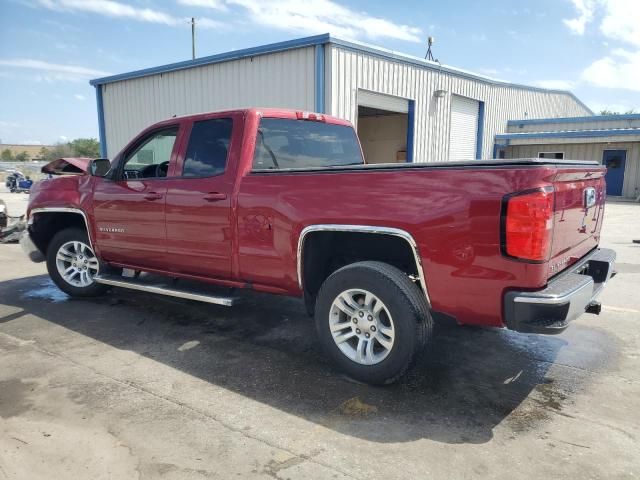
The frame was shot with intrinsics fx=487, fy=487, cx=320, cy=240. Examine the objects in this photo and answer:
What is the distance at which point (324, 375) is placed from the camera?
371 centimetres

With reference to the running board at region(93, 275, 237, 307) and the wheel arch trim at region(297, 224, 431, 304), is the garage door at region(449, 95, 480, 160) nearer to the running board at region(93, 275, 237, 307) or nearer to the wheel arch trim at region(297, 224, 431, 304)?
the running board at region(93, 275, 237, 307)

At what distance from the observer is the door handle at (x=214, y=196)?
4.15 meters

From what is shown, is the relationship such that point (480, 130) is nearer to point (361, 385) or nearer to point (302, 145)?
point (302, 145)

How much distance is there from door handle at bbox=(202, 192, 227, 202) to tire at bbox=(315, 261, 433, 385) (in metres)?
1.24

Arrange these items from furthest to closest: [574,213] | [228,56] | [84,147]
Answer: [84,147]
[228,56]
[574,213]

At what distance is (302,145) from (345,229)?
5.13 ft

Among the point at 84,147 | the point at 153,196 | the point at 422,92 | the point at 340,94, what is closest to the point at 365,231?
the point at 153,196

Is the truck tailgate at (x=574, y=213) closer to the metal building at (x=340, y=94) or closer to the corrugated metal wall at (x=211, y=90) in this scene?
the metal building at (x=340, y=94)

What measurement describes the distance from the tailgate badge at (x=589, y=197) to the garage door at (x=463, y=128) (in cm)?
1415

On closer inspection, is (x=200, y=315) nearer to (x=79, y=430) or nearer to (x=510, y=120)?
(x=79, y=430)

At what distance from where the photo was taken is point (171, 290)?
15.0 ft

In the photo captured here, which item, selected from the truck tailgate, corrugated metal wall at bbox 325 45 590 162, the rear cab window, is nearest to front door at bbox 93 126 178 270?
the rear cab window

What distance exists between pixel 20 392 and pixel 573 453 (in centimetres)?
359

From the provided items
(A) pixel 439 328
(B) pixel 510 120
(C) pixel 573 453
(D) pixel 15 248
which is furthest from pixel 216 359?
(B) pixel 510 120
